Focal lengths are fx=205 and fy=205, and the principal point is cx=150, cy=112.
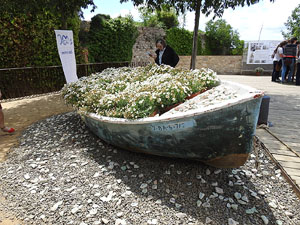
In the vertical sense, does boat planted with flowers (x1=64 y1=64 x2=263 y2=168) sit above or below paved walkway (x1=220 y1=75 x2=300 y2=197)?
above

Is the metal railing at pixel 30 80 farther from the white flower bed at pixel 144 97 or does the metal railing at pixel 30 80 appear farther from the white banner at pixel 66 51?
the white flower bed at pixel 144 97

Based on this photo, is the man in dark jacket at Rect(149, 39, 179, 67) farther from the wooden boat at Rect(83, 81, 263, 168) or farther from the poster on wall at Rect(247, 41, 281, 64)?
the poster on wall at Rect(247, 41, 281, 64)

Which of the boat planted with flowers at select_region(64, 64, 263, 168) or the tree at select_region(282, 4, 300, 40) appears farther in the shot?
the tree at select_region(282, 4, 300, 40)

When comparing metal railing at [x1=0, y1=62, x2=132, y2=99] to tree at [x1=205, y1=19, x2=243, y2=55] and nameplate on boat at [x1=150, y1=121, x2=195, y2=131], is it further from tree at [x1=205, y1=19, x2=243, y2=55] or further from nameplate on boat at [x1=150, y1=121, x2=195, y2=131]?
tree at [x1=205, y1=19, x2=243, y2=55]

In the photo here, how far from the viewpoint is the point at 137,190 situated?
7.75 feet

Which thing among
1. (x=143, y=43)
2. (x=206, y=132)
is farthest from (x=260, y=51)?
(x=206, y=132)

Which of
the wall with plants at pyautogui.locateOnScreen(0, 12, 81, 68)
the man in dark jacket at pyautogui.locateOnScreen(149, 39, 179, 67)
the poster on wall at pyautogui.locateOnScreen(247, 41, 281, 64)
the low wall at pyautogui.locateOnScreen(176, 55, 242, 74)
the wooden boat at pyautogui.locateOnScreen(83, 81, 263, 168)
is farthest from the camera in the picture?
the low wall at pyautogui.locateOnScreen(176, 55, 242, 74)

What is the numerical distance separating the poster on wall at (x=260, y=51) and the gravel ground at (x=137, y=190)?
13413 mm

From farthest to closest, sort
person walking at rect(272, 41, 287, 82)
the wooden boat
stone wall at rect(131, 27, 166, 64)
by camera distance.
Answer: stone wall at rect(131, 27, 166, 64), person walking at rect(272, 41, 287, 82), the wooden boat

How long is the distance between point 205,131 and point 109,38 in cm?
1043

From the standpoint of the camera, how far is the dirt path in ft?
10.5

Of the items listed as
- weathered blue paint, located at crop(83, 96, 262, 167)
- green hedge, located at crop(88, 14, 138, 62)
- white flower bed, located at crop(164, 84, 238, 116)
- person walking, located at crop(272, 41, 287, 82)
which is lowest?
weathered blue paint, located at crop(83, 96, 262, 167)

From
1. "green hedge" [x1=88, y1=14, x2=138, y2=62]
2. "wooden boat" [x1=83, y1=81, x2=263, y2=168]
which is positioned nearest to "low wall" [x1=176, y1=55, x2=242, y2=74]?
"green hedge" [x1=88, y1=14, x2=138, y2=62]

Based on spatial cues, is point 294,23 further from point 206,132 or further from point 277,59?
point 206,132
